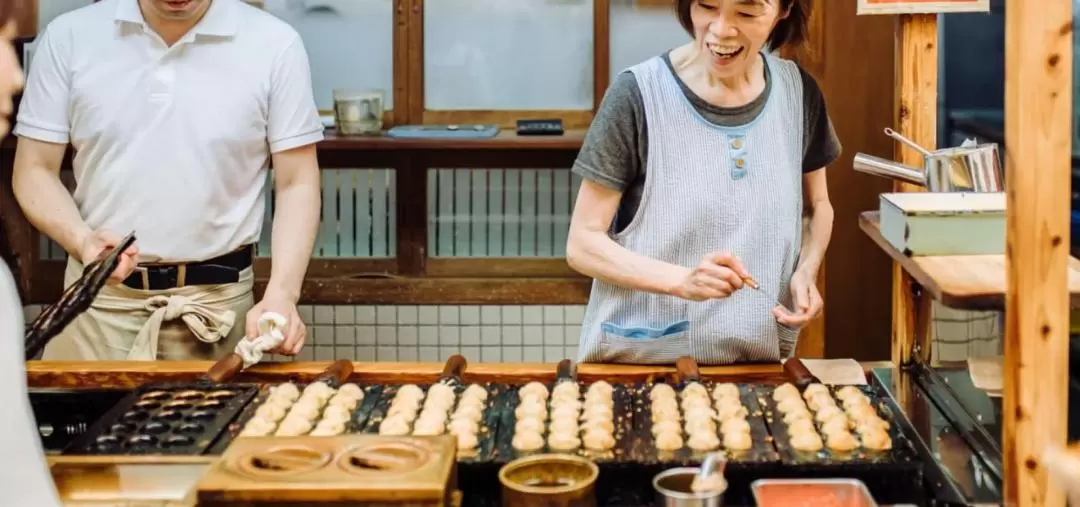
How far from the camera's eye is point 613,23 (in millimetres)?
5137

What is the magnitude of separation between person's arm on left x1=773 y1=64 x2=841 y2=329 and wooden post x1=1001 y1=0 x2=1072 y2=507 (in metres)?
1.08

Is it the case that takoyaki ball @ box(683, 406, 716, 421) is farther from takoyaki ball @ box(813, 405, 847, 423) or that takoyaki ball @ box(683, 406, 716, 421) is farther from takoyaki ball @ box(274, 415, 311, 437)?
takoyaki ball @ box(274, 415, 311, 437)

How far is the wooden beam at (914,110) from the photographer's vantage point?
9.60 ft

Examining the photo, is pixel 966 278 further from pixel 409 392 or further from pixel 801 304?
pixel 409 392

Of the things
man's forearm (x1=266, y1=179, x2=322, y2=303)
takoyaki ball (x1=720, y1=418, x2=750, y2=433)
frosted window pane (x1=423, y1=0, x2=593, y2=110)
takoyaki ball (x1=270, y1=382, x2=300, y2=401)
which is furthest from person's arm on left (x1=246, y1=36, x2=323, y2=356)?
frosted window pane (x1=423, y1=0, x2=593, y2=110)

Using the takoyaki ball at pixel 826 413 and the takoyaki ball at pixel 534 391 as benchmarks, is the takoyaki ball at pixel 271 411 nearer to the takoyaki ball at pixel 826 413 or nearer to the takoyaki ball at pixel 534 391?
the takoyaki ball at pixel 534 391

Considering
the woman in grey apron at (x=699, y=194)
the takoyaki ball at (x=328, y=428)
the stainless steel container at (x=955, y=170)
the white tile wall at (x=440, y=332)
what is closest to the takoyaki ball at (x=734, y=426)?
the woman in grey apron at (x=699, y=194)

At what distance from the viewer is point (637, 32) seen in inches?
202

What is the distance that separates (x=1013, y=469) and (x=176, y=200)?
234 cm

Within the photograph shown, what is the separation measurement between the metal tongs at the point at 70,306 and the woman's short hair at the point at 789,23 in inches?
53.9

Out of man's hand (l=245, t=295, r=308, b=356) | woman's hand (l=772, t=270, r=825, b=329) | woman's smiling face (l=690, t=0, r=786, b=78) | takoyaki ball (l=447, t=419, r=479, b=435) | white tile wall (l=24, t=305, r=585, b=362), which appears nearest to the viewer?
takoyaki ball (l=447, t=419, r=479, b=435)

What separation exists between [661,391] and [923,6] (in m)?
1.16

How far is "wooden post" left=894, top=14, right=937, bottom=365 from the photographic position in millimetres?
2926

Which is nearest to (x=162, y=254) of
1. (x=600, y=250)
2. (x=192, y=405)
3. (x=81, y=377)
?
(x=81, y=377)
